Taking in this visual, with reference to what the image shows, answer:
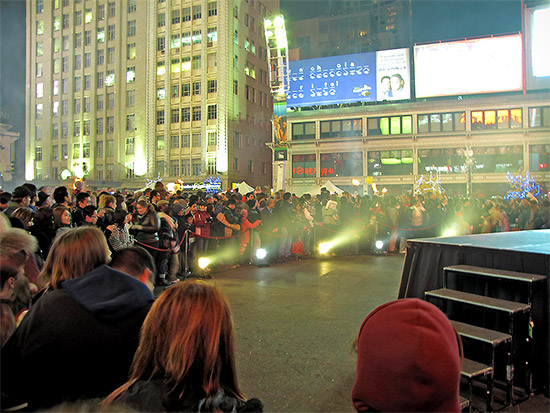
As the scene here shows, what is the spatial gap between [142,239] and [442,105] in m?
43.0

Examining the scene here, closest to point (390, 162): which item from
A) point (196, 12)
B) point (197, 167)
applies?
→ point (197, 167)

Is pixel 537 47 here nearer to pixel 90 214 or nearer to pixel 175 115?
pixel 90 214

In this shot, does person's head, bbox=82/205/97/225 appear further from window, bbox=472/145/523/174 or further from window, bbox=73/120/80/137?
window, bbox=73/120/80/137

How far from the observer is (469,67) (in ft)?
137

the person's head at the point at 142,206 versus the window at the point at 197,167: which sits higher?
the window at the point at 197,167

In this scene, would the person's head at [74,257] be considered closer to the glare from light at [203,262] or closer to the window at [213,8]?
the glare from light at [203,262]

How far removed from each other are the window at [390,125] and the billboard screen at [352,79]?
7.69ft

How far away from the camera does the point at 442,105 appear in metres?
43.8

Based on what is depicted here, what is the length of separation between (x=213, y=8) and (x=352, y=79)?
78.1ft

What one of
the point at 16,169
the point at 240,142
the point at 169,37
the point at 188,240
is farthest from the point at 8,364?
the point at 16,169

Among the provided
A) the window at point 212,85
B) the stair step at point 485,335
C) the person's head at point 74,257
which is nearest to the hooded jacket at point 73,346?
the person's head at point 74,257

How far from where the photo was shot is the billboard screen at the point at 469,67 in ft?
132

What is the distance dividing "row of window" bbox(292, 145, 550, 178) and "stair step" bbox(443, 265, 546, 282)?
1498 inches

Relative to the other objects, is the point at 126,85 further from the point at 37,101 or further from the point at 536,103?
the point at 536,103
